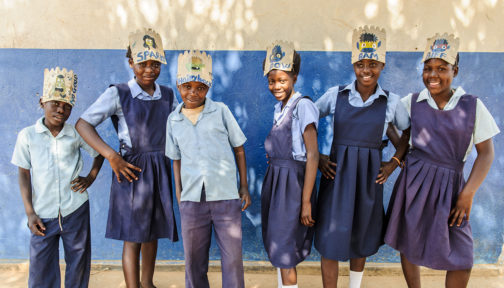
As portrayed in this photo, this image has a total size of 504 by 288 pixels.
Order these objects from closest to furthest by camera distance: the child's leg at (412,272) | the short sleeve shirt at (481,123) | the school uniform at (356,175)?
the short sleeve shirt at (481,123)
the school uniform at (356,175)
the child's leg at (412,272)

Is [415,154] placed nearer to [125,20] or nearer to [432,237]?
[432,237]

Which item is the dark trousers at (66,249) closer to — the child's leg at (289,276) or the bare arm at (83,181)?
the bare arm at (83,181)

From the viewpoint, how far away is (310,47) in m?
3.16

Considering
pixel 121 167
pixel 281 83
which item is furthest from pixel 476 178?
pixel 121 167

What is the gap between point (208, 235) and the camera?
2.36 meters

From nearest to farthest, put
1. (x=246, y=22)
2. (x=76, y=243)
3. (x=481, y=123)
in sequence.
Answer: (x=481, y=123) < (x=76, y=243) < (x=246, y=22)

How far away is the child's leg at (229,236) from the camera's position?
230cm

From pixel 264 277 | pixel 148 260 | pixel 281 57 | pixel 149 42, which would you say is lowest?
pixel 264 277

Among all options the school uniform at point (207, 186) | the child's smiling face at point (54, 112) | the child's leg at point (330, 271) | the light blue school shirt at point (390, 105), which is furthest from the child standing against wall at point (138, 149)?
the light blue school shirt at point (390, 105)

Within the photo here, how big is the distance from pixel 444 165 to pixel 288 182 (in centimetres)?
101

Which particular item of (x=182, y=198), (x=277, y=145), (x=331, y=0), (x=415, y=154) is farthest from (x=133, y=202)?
(x=331, y=0)

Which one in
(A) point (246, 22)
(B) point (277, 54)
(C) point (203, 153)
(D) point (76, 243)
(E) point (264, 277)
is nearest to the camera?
(C) point (203, 153)

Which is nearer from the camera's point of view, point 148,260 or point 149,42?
point 149,42

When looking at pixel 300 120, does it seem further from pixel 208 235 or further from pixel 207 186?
pixel 208 235
